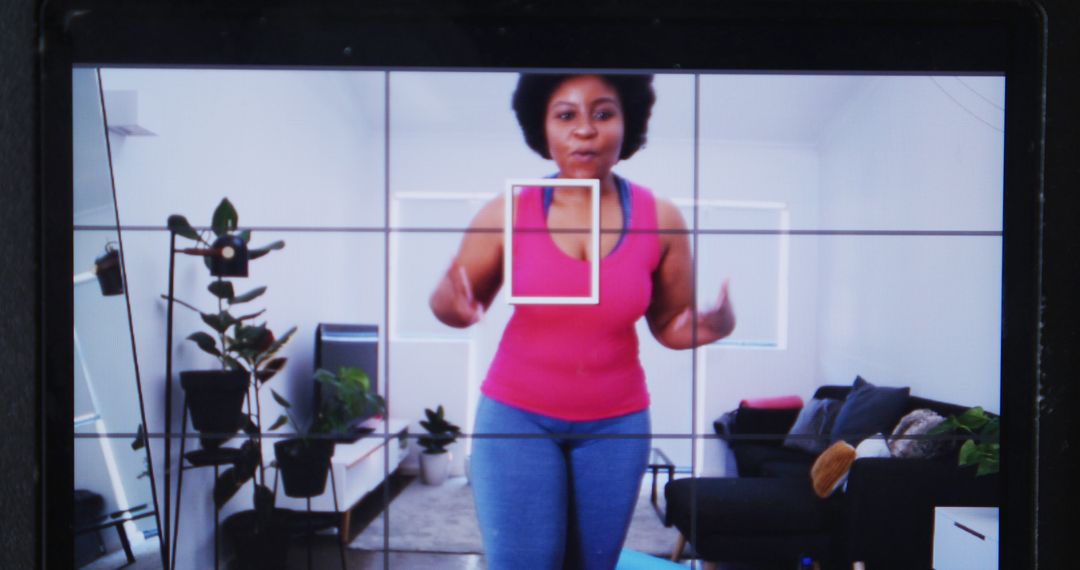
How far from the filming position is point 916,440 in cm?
169

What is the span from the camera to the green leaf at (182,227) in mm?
1662

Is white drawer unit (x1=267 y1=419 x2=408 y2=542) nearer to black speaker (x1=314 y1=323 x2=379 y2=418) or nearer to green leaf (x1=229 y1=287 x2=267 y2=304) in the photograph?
black speaker (x1=314 y1=323 x2=379 y2=418)

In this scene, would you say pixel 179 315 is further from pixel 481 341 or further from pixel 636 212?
pixel 636 212

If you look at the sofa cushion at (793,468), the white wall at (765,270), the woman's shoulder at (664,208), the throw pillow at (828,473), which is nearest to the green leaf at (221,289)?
the woman's shoulder at (664,208)

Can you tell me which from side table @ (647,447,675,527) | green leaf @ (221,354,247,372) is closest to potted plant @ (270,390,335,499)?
green leaf @ (221,354,247,372)

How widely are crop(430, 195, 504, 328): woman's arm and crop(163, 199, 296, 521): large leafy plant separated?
0.40 meters

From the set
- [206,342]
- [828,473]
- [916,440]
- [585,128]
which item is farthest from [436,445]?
[916,440]

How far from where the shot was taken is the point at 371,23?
5.36 ft

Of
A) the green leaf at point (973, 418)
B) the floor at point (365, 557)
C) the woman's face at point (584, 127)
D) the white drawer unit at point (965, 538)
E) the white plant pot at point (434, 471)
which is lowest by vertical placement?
the floor at point (365, 557)

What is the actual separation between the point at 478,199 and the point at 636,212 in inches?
15.6

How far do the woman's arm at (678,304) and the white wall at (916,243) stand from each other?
0.25 m

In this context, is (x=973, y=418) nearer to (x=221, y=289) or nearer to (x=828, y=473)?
(x=828, y=473)

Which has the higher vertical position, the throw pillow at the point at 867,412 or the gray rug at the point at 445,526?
the throw pillow at the point at 867,412

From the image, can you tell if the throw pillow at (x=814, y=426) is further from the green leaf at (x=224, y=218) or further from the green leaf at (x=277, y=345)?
the green leaf at (x=224, y=218)
